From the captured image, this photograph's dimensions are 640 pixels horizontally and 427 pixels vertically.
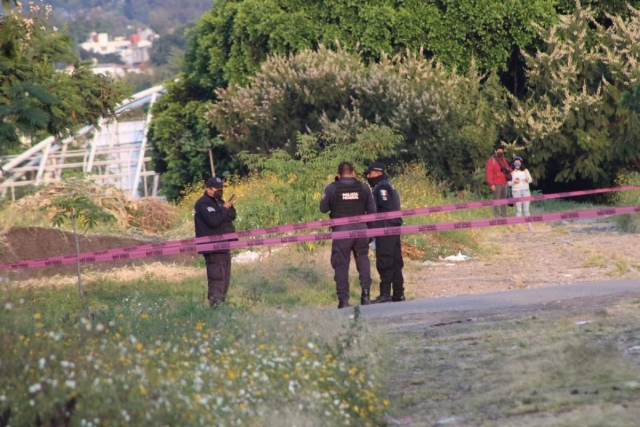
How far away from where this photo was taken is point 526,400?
7.41 m

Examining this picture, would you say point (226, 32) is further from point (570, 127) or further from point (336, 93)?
point (570, 127)

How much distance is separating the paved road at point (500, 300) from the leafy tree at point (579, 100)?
20.8m

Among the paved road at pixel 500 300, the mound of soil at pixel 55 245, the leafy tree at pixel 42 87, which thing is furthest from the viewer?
the mound of soil at pixel 55 245

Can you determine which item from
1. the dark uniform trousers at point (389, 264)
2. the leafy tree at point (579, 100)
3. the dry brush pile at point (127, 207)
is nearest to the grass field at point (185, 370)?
the dark uniform trousers at point (389, 264)

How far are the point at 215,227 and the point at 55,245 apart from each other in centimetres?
858

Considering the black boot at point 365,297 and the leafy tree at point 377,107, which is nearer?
the black boot at point 365,297

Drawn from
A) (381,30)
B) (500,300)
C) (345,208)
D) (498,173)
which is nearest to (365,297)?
(345,208)

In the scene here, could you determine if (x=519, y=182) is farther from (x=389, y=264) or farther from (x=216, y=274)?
(x=216, y=274)

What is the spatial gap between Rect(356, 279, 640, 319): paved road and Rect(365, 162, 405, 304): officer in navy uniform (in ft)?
3.08

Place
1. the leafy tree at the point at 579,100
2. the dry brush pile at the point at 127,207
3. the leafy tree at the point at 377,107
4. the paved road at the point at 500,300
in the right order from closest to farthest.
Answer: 1. the paved road at the point at 500,300
2. the dry brush pile at the point at 127,207
3. the leafy tree at the point at 377,107
4. the leafy tree at the point at 579,100

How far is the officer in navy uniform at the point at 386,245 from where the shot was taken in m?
14.6

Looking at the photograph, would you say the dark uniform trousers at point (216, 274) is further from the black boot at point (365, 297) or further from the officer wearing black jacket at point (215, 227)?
the black boot at point (365, 297)

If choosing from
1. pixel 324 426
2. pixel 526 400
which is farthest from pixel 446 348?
pixel 324 426

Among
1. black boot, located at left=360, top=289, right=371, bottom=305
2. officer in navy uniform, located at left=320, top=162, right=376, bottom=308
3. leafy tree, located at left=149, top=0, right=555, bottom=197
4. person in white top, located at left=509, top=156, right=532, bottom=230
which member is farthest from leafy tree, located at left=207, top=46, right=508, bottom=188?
officer in navy uniform, located at left=320, top=162, right=376, bottom=308
